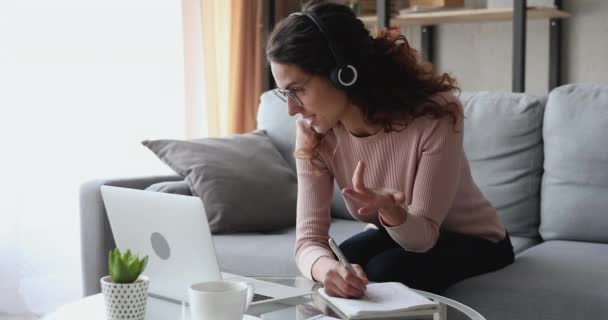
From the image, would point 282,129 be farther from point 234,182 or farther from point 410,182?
point 410,182

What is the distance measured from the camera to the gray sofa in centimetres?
208

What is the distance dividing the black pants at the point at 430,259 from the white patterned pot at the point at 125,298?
56 cm

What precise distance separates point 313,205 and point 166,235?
1.59ft

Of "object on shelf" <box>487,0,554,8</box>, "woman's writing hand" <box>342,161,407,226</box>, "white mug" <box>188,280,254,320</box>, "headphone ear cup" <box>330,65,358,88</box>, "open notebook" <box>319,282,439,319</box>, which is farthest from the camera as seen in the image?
"object on shelf" <box>487,0,554,8</box>

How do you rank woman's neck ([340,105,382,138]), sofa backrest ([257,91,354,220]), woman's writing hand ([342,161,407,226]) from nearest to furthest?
woman's writing hand ([342,161,407,226]) → woman's neck ([340,105,382,138]) → sofa backrest ([257,91,354,220])

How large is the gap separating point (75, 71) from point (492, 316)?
161 cm

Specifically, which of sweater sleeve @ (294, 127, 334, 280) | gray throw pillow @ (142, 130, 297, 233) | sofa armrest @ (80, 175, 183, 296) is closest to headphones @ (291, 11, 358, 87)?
sweater sleeve @ (294, 127, 334, 280)

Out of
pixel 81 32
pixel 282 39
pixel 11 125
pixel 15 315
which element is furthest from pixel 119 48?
pixel 282 39

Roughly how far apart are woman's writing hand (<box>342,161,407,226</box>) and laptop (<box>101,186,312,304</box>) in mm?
192

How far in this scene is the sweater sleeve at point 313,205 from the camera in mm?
1708

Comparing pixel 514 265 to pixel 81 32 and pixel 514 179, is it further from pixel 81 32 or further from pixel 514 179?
pixel 81 32

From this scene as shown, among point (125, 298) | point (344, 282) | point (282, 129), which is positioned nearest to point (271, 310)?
point (344, 282)

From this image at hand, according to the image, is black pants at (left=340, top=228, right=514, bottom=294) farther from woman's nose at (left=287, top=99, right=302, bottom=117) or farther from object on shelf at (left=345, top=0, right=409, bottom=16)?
object on shelf at (left=345, top=0, right=409, bottom=16)

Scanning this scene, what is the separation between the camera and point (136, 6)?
286 cm
